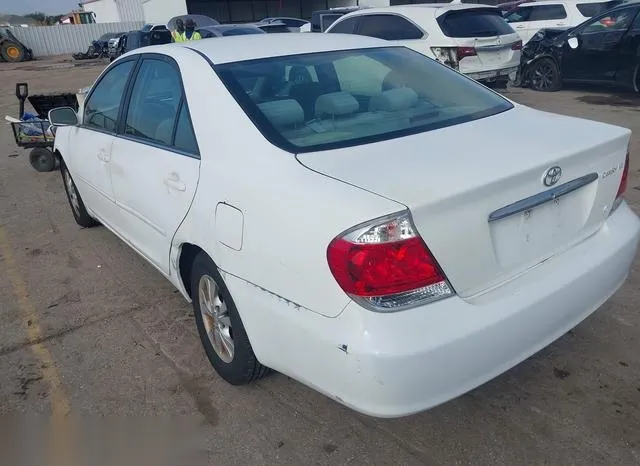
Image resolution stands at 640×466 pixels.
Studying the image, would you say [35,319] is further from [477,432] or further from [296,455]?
[477,432]

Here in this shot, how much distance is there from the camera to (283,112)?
8.31ft

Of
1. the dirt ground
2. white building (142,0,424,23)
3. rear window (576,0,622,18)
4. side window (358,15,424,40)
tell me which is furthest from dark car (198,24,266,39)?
white building (142,0,424,23)

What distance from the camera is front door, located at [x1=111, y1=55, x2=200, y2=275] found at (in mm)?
2752

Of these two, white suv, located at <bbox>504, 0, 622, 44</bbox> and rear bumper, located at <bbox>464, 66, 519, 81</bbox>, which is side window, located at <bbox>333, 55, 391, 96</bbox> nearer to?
rear bumper, located at <bbox>464, 66, 519, 81</bbox>

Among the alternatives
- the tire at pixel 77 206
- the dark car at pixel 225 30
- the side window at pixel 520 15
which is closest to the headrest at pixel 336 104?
the tire at pixel 77 206

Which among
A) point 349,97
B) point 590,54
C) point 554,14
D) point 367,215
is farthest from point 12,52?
point 367,215

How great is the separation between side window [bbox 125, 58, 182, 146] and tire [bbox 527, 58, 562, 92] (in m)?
9.91

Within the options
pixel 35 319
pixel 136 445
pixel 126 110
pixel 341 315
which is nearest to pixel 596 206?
pixel 341 315

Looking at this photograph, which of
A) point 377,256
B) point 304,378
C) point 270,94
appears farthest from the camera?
point 270,94

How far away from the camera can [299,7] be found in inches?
1688

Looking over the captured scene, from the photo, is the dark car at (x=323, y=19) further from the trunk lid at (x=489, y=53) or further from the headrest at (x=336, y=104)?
the headrest at (x=336, y=104)

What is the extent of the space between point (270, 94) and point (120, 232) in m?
1.77

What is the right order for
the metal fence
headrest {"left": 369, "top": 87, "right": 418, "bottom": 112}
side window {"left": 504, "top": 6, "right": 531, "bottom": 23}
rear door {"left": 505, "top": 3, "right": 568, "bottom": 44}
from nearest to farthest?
headrest {"left": 369, "top": 87, "right": 418, "bottom": 112}, rear door {"left": 505, "top": 3, "right": 568, "bottom": 44}, side window {"left": 504, "top": 6, "right": 531, "bottom": 23}, the metal fence

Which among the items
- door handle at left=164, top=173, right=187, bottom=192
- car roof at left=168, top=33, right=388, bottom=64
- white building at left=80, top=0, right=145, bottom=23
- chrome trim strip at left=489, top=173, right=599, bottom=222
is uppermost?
car roof at left=168, top=33, right=388, bottom=64
